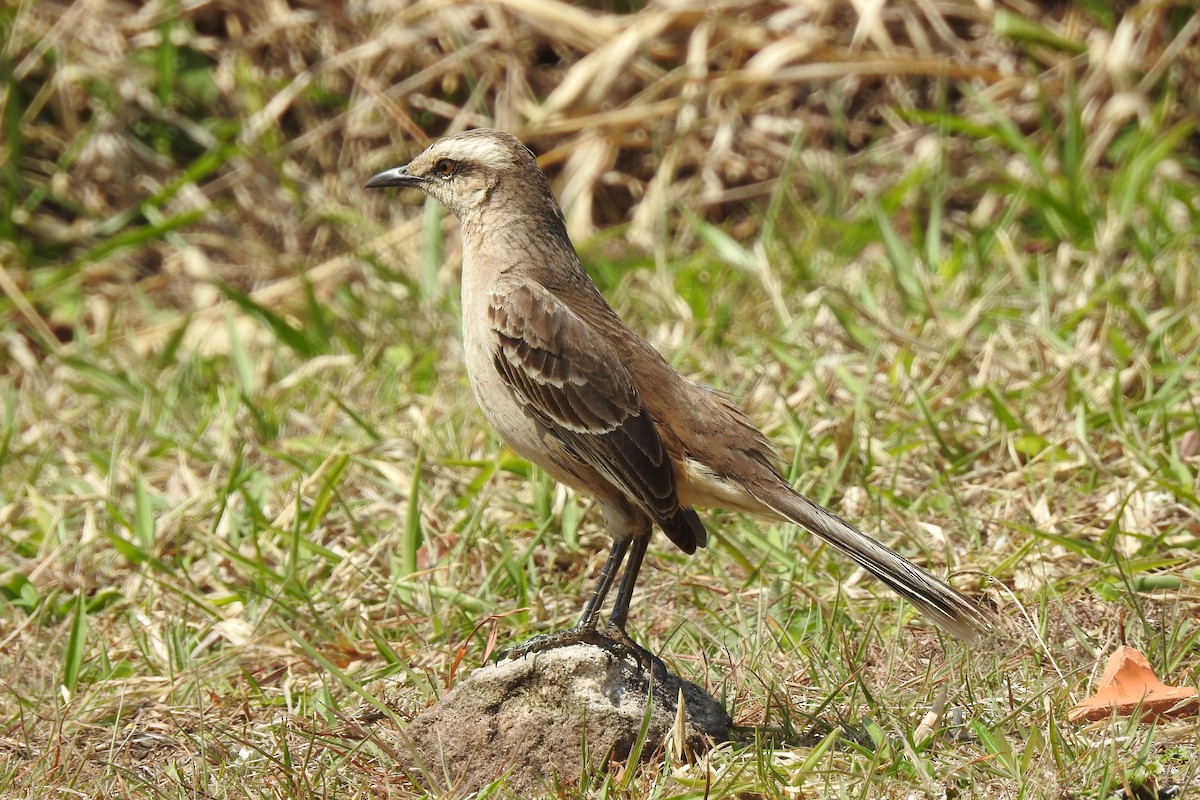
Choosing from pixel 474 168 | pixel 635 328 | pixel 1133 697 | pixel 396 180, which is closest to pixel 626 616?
pixel 1133 697

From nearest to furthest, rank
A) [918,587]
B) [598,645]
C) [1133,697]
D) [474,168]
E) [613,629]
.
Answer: [1133,697] < [918,587] < [598,645] < [613,629] < [474,168]

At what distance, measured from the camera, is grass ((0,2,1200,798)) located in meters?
4.20

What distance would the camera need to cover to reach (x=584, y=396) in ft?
14.5

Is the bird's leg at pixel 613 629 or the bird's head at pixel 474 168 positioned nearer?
the bird's leg at pixel 613 629

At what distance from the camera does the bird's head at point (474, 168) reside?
16.0ft

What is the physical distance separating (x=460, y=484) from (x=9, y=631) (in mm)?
1720

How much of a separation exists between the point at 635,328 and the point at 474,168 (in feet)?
7.61

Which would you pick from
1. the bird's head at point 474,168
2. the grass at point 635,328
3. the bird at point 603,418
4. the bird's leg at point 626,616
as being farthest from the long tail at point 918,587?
the bird's head at point 474,168

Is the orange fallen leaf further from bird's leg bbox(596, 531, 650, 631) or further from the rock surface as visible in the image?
bird's leg bbox(596, 531, 650, 631)

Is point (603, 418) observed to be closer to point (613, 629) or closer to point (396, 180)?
point (613, 629)

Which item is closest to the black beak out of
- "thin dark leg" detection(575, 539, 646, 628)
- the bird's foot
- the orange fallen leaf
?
"thin dark leg" detection(575, 539, 646, 628)

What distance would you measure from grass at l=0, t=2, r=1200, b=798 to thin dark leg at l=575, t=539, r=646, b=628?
0.27 meters

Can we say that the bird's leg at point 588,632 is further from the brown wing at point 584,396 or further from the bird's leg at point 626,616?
the brown wing at point 584,396

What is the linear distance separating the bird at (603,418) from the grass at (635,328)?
0.35 metres
